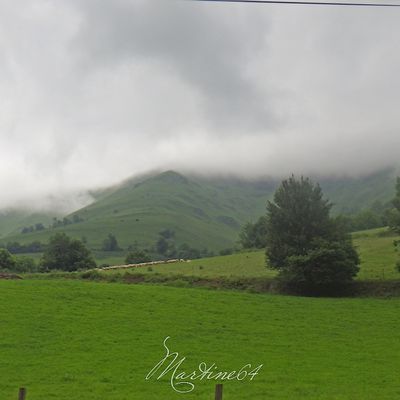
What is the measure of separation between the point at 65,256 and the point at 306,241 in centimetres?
6809

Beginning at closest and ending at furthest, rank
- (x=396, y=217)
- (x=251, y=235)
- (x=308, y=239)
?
(x=396, y=217), (x=308, y=239), (x=251, y=235)

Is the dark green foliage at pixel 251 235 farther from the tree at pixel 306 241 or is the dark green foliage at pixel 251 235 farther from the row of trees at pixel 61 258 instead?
the tree at pixel 306 241

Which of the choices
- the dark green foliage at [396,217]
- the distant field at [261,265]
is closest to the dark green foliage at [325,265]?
the distant field at [261,265]

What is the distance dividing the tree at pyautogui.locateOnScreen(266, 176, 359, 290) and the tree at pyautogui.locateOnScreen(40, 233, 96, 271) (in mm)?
59768

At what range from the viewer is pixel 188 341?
34312 mm

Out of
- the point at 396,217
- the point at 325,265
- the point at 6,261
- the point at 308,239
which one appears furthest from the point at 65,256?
the point at 396,217

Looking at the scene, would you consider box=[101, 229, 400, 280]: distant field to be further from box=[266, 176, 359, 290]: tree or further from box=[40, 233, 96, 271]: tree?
box=[40, 233, 96, 271]: tree

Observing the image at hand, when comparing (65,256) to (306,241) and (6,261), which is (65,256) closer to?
(6,261)

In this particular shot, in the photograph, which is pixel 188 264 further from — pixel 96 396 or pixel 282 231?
pixel 96 396

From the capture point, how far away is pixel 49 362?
28547mm

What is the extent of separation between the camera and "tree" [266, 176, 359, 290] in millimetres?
54969

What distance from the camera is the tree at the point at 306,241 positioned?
54969 mm

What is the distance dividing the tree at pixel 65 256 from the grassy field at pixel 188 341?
5709 centimetres

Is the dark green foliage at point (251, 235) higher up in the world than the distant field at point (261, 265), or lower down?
higher up
